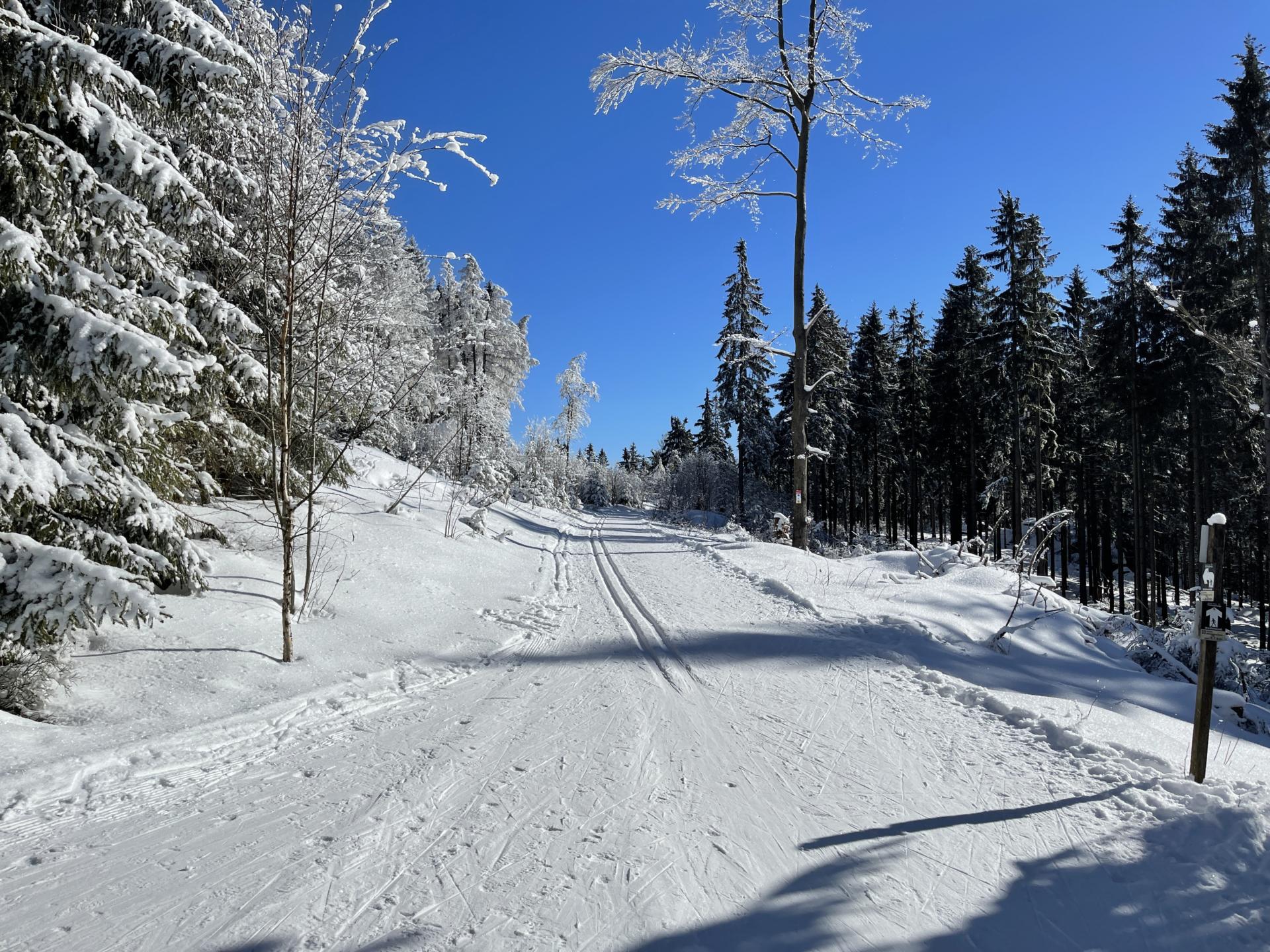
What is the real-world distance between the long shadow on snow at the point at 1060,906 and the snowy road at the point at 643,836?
1 cm

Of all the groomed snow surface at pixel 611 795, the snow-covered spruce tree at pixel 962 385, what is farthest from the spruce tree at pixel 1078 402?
the groomed snow surface at pixel 611 795

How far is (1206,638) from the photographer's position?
4160 mm

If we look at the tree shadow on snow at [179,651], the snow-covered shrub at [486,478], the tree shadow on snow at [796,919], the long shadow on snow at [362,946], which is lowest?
the long shadow on snow at [362,946]

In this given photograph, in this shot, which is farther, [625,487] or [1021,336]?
[625,487]

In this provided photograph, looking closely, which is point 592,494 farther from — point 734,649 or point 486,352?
point 734,649

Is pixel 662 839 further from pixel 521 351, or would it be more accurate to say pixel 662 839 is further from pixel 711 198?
pixel 521 351

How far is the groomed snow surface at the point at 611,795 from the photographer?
2.56 meters

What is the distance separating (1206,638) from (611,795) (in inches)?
159

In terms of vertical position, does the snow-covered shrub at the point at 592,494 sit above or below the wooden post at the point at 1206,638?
above

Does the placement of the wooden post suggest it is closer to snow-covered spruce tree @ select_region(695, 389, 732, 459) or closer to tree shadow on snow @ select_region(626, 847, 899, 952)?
tree shadow on snow @ select_region(626, 847, 899, 952)

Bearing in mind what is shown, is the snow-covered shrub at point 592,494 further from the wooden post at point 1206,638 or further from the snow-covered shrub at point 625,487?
the wooden post at point 1206,638

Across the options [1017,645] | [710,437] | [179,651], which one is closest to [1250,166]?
[1017,645]

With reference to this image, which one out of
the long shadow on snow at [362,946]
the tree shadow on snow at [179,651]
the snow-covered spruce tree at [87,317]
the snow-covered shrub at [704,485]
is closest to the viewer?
the long shadow on snow at [362,946]

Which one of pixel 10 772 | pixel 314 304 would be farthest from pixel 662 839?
pixel 314 304
